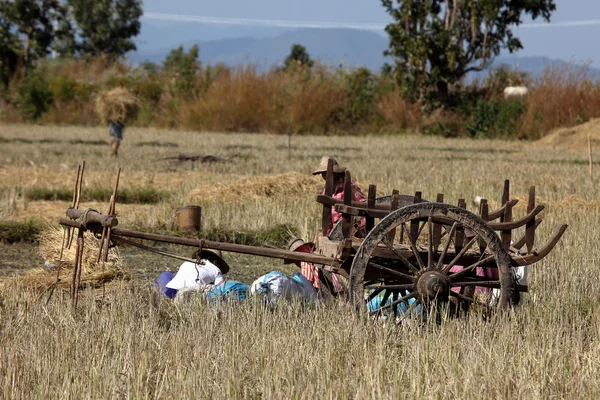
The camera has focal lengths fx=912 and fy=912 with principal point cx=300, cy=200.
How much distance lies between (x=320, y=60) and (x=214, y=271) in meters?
24.9

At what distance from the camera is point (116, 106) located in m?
16.5

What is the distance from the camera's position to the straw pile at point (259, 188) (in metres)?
10.5

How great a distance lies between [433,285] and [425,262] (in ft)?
1.00

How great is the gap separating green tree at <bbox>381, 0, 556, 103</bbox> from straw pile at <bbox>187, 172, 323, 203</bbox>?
15980 millimetres

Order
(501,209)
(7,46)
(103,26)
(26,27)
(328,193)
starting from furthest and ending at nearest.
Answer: (103,26) → (26,27) → (7,46) → (328,193) → (501,209)

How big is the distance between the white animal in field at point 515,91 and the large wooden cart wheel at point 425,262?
74.5ft

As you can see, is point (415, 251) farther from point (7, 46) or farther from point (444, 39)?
point (7, 46)

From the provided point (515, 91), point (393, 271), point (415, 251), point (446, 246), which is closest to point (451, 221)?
point (446, 246)

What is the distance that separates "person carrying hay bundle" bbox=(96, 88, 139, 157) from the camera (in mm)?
16531

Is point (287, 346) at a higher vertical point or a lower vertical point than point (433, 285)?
lower

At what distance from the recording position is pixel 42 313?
477cm

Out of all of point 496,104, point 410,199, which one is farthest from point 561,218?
point 496,104

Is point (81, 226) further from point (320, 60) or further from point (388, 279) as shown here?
point (320, 60)

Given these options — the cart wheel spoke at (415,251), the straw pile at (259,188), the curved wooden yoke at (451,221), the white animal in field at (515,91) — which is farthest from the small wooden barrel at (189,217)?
the white animal in field at (515,91)
